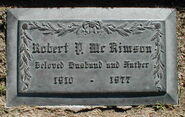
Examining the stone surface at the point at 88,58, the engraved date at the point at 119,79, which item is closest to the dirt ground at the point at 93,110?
the stone surface at the point at 88,58

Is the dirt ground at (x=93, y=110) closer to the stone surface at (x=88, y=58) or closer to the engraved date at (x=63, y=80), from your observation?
the stone surface at (x=88, y=58)

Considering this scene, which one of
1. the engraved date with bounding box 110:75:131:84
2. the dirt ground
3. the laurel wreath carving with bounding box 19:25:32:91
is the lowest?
the dirt ground

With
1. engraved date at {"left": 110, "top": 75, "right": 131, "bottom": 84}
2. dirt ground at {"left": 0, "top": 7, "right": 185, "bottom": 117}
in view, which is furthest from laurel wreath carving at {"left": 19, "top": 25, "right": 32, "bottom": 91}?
engraved date at {"left": 110, "top": 75, "right": 131, "bottom": 84}

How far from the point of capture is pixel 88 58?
2492 millimetres

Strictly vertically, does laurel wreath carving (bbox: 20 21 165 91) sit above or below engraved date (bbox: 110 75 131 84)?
above

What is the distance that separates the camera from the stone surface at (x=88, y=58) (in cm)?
248

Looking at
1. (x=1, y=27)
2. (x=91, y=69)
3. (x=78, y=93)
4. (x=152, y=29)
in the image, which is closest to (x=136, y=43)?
(x=152, y=29)

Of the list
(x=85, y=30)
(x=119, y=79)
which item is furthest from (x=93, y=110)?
(x=85, y=30)

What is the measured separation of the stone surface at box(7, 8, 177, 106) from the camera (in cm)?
248

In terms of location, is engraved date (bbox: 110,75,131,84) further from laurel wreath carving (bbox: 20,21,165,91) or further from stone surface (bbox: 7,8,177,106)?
laurel wreath carving (bbox: 20,21,165,91)

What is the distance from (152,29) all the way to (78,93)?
24.5 inches

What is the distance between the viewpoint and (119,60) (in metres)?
2.49

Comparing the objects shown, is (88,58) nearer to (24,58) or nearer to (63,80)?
(63,80)

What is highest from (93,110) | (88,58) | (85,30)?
(85,30)
